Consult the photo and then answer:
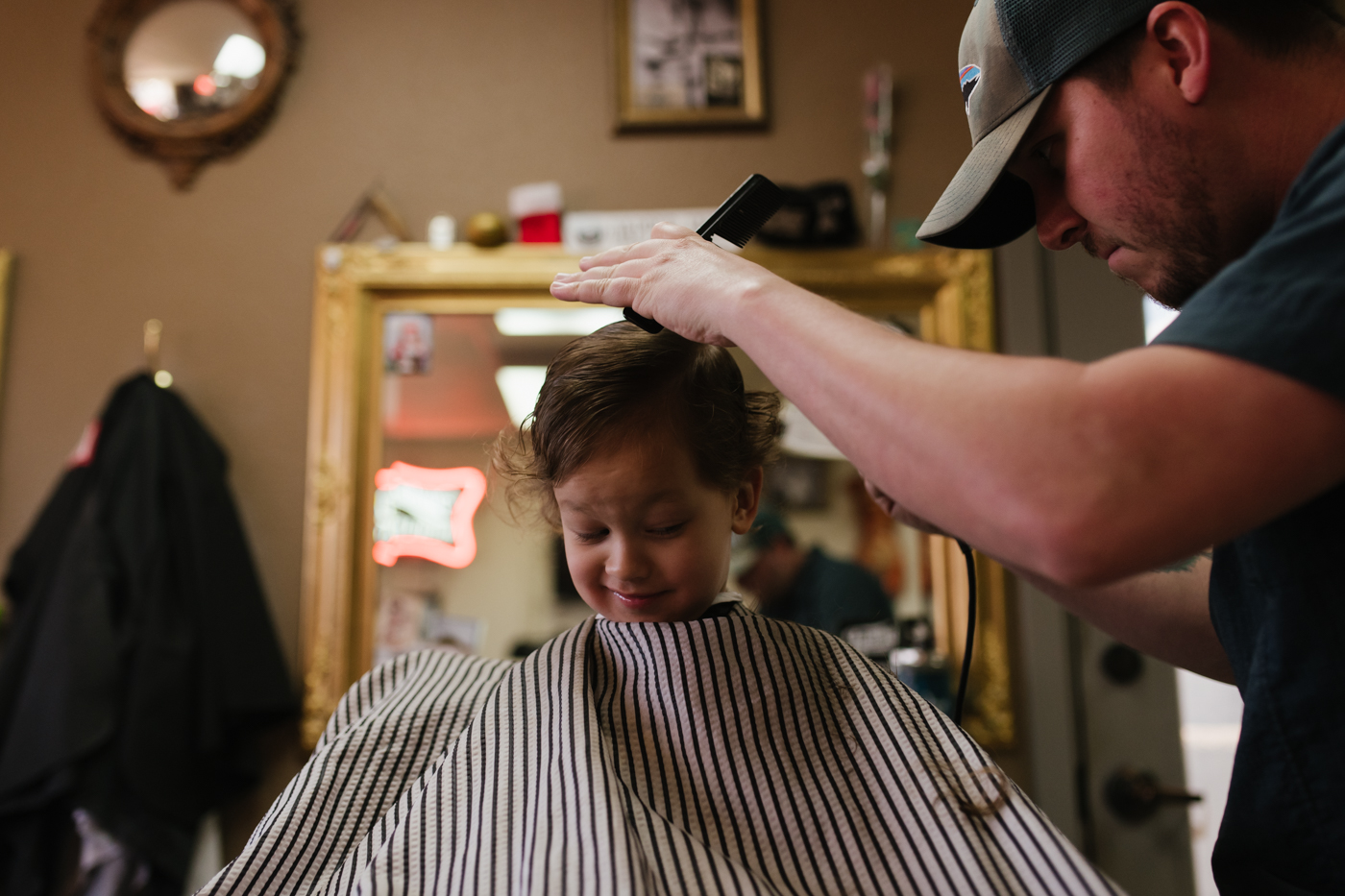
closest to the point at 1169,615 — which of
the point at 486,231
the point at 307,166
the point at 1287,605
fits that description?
the point at 1287,605

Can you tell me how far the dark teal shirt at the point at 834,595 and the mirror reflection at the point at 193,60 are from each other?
1822 millimetres

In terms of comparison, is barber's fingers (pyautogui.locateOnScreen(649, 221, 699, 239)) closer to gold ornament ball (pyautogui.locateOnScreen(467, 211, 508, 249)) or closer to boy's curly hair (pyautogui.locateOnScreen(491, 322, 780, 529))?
boy's curly hair (pyautogui.locateOnScreen(491, 322, 780, 529))

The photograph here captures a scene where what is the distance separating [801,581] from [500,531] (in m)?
0.68

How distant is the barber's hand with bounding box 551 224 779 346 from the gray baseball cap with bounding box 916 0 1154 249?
24 centimetres

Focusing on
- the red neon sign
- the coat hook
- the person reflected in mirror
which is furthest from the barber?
the coat hook

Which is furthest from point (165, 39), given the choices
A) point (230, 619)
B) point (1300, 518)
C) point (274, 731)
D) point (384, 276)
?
point (1300, 518)

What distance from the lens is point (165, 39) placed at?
233 centimetres

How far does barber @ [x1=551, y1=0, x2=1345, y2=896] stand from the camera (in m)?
0.54

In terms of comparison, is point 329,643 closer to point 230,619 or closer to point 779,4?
point 230,619

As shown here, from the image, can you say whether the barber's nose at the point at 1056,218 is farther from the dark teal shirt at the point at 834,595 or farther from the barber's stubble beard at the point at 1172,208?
the dark teal shirt at the point at 834,595

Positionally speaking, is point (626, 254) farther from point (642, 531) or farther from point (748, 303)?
point (642, 531)

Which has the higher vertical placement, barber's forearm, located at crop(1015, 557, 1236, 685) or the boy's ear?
the boy's ear

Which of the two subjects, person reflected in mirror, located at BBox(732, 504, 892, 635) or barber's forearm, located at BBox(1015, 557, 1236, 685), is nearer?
barber's forearm, located at BBox(1015, 557, 1236, 685)

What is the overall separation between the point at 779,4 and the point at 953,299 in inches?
35.2
